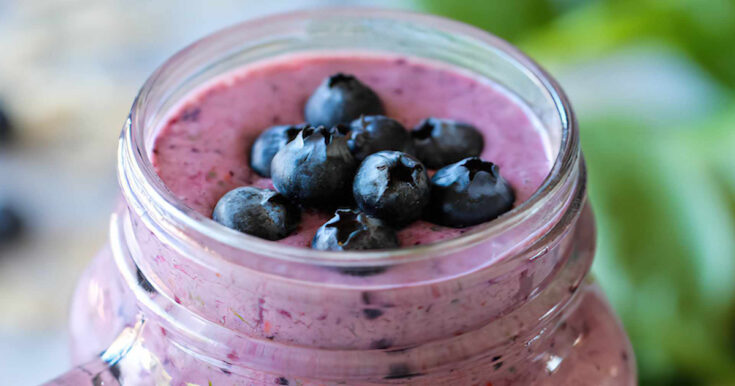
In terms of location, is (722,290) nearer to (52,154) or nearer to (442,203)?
(442,203)

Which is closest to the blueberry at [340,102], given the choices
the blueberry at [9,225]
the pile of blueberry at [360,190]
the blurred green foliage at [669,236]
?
the pile of blueberry at [360,190]

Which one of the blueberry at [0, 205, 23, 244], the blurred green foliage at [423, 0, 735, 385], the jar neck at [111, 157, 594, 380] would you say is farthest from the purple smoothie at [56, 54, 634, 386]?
the blueberry at [0, 205, 23, 244]

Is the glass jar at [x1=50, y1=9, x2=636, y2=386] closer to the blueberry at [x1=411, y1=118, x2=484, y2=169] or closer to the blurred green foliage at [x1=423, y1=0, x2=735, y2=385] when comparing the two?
the blueberry at [x1=411, y1=118, x2=484, y2=169]

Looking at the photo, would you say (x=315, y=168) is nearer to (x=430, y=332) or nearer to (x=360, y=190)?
(x=360, y=190)

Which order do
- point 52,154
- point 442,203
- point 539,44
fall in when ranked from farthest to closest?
point 52,154, point 539,44, point 442,203

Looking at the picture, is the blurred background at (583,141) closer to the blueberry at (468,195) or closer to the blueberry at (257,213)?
the blueberry at (468,195)

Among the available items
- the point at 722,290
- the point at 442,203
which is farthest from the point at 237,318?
the point at 722,290
